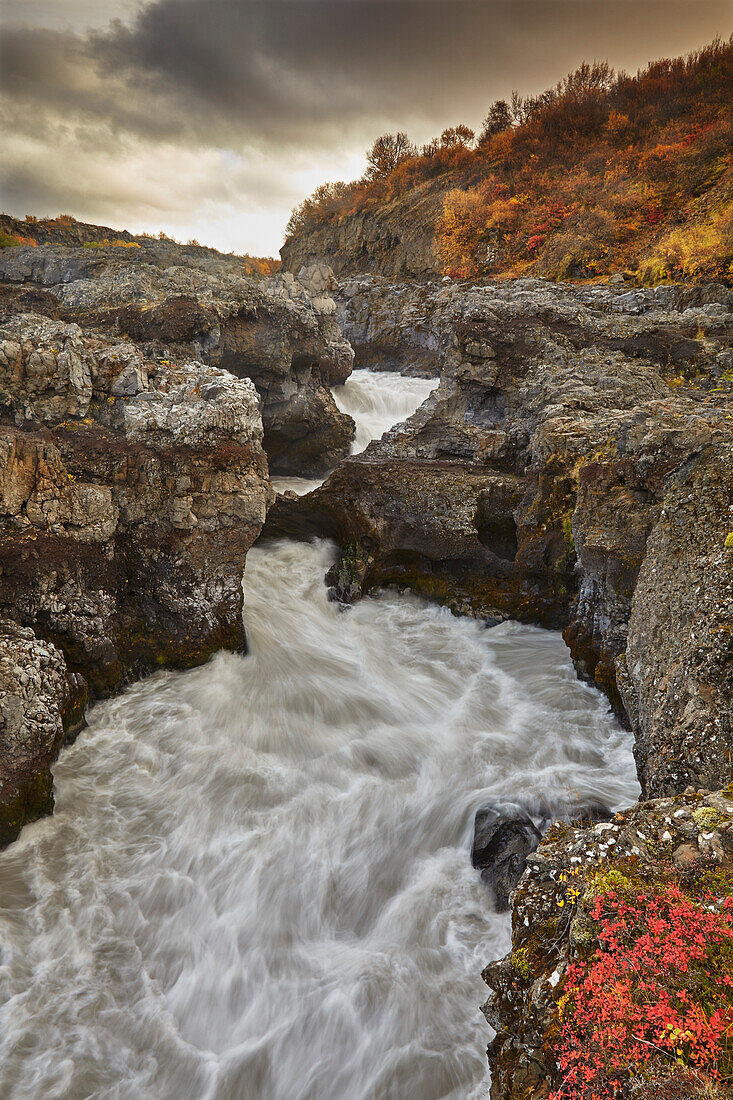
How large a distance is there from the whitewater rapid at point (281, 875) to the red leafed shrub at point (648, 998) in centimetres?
329

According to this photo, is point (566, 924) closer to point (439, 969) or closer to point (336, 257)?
point (439, 969)

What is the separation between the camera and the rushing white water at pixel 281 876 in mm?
5391

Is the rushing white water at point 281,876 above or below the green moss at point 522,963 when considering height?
below

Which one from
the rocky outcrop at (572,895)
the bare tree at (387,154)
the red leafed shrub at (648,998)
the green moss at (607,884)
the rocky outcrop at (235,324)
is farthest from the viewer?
the bare tree at (387,154)

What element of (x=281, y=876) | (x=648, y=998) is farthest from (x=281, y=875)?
(x=648, y=998)

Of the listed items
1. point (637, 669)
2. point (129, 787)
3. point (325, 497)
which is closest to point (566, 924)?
point (637, 669)

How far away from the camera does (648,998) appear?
2.81 meters

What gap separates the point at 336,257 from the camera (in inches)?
1684

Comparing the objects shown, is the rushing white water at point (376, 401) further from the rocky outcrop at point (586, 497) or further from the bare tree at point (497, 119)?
the bare tree at point (497, 119)

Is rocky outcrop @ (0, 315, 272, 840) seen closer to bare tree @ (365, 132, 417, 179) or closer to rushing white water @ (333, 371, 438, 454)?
rushing white water @ (333, 371, 438, 454)

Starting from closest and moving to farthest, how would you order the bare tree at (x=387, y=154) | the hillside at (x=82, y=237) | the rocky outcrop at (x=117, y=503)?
the rocky outcrop at (x=117, y=503) → the hillside at (x=82, y=237) → the bare tree at (x=387, y=154)

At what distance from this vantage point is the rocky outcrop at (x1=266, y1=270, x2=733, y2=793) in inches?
238

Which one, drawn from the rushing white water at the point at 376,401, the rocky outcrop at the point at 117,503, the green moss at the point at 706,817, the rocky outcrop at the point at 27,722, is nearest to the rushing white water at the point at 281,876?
the rocky outcrop at the point at 27,722

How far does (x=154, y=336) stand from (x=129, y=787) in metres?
12.2
